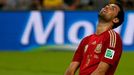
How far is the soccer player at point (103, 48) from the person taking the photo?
5738 millimetres

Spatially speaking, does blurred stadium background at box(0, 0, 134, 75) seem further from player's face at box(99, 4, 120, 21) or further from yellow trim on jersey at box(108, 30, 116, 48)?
yellow trim on jersey at box(108, 30, 116, 48)

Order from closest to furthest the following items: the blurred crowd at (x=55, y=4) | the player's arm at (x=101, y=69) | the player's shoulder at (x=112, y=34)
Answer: the player's arm at (x=101, y=69)
the player's shoulder at (x=112, y=34)
the blurred crowd at (x=55, y=4)

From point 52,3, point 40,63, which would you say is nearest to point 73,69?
point 40,63

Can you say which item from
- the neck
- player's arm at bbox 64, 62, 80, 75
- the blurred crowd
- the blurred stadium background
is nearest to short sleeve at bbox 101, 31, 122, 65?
the neck

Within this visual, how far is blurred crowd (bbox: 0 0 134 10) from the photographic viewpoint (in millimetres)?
18969

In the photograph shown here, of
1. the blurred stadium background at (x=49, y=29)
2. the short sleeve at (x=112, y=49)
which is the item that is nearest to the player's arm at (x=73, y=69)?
the short sleeve at (x=112, y=49)

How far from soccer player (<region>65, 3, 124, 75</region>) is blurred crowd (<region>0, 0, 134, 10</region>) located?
40.8 ft

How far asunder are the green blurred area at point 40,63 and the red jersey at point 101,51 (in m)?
7.00

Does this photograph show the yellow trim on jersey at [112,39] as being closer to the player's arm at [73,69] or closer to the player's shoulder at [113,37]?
the player's shoulder at [113,37]

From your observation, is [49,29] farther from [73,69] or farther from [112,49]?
[112,49]

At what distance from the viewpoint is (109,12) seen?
5.96 meters

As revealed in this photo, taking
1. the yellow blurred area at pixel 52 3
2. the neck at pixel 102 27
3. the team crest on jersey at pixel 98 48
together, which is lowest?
the team crest on jersey at pixel 98 48

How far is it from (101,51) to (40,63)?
30.3 ft

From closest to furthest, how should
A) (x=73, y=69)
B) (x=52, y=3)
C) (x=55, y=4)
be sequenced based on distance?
(x=73, y=69) < (x=55, y=4) < (x=52, y=3)
